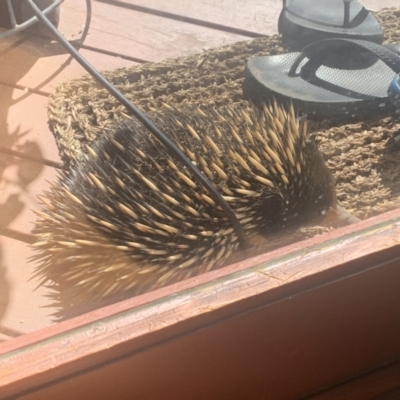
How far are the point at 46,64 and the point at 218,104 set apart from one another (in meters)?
0.28

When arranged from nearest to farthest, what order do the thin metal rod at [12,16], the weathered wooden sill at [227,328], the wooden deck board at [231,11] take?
the weathered wooden sill at [227,328] → the thin metal rod at [12,16] → the wooden deck board at [231,11]

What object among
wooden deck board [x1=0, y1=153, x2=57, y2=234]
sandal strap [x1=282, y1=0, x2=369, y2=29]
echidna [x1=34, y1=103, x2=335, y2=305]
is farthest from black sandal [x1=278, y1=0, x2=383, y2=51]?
wooden deck board [x1=0, y1=153, x2=57, y2=234]

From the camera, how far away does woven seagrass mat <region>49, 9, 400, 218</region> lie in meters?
0.84

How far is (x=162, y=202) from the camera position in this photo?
2.58ft

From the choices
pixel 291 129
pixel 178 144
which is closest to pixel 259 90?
pixel 291 129

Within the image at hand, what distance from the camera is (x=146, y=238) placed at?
78 cm

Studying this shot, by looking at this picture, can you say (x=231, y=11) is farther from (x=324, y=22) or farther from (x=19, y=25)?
(x=19, y=25)

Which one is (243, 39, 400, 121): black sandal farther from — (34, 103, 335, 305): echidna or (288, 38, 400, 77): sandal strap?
(34, 103, 335, 305): echidna

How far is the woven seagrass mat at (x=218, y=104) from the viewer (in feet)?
2.75

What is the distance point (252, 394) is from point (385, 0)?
2.45 ft

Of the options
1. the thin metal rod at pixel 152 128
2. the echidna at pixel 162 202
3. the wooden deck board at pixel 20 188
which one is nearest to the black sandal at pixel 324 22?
the echidna at pixel 162 202

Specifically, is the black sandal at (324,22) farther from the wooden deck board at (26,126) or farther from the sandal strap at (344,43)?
the wooden deck board at (26,126)

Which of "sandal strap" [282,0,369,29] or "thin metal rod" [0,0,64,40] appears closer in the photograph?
"thin metal rod" [0,0,64,40]

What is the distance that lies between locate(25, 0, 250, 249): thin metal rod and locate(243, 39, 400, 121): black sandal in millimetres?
239
